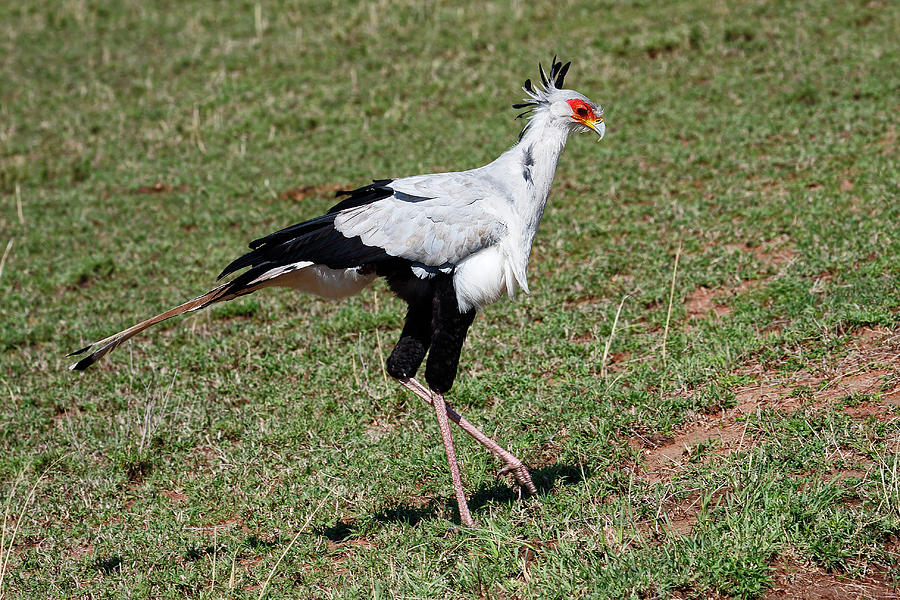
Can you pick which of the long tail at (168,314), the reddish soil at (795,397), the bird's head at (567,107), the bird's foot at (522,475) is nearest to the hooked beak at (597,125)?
the bird's head at (567,107)

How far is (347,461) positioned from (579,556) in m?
1.81

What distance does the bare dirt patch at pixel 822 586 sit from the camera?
3195 mm

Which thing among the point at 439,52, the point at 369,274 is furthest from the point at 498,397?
the point at 439,52

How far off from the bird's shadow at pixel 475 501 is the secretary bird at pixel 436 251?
0.59ft

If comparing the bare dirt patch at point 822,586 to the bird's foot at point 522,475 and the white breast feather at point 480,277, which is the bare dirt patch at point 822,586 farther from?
the white breast feather at point 480,277

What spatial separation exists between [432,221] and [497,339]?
2.12 meters

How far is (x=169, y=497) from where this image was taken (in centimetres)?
495

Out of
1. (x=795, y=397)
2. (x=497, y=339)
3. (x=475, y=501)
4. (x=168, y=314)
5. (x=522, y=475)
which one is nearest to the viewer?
(x=168, y=314)

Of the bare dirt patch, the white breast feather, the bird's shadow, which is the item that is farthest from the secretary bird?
the bare dirt patch

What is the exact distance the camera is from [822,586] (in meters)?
3.27

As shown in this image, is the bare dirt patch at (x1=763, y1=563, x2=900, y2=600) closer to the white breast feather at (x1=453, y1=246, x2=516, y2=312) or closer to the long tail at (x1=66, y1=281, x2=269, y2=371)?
the white breast feather at (x1=453, y1=246, x2=516, y2=312)

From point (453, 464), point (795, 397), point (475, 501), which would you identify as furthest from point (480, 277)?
point (795, 397)

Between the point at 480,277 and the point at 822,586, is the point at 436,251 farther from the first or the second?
the point at 822,586

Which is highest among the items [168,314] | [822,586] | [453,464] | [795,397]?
[168,314]
